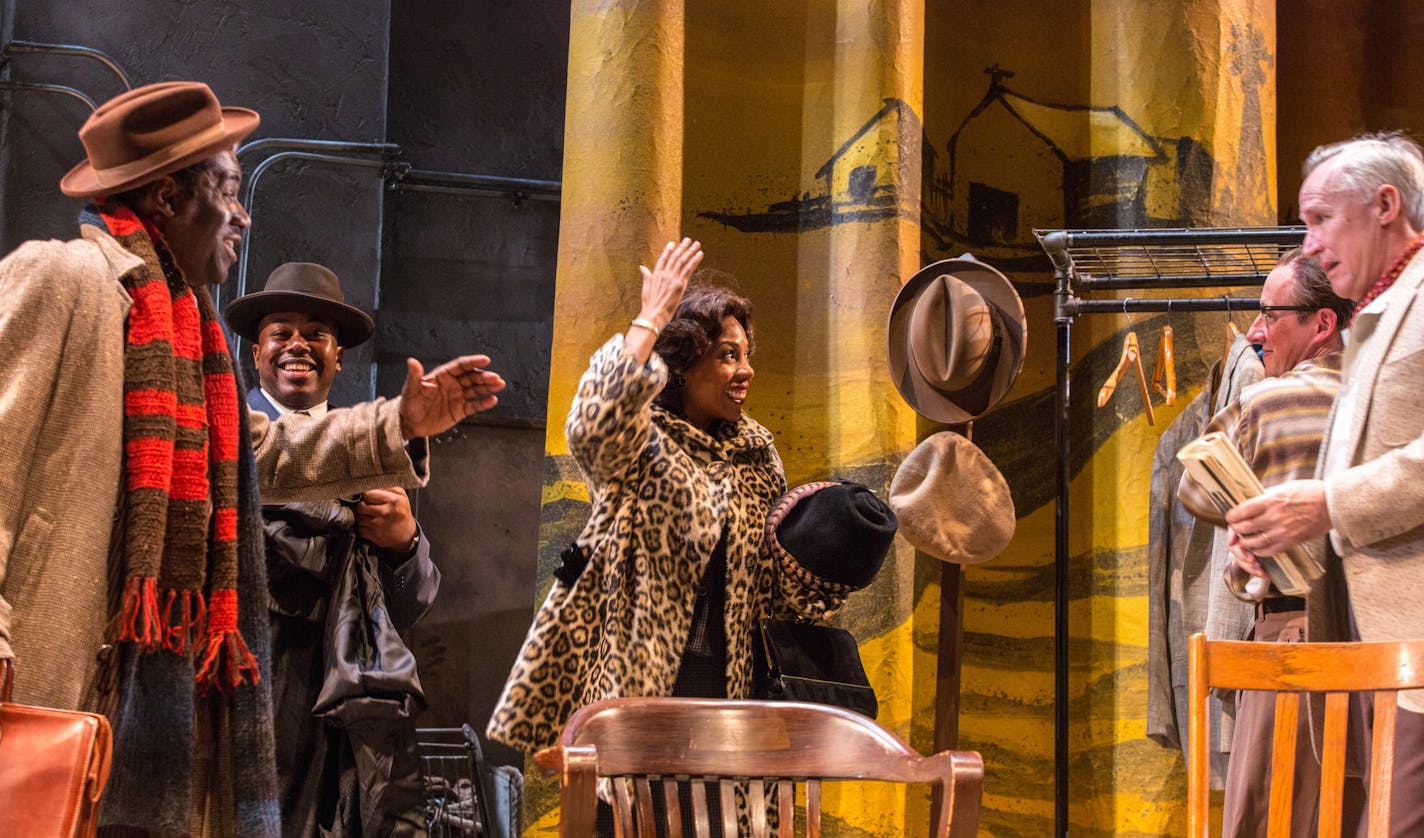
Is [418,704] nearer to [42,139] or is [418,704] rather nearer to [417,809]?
[417,809]

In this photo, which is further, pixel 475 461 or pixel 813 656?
pixel 475 461

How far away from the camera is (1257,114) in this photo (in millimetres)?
5172

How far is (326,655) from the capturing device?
11.0ft

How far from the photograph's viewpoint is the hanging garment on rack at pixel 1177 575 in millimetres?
4246

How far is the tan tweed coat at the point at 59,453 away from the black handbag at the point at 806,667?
144cm

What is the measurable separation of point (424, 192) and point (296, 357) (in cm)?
200

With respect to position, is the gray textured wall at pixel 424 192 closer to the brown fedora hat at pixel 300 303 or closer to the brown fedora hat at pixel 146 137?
the brown fedora hat at pixel 300 303

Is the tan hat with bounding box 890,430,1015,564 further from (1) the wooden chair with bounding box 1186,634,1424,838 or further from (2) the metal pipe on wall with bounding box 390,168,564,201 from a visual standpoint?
(2) the metal pipe on wall with bounding box 390,168,564,201

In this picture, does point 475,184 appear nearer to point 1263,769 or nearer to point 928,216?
point 928,216

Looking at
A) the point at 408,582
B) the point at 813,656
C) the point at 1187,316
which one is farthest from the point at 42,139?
the point at 1187,316

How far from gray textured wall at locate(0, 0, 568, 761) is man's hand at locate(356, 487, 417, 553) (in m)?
1.91

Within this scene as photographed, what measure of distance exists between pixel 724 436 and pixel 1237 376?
161 cm

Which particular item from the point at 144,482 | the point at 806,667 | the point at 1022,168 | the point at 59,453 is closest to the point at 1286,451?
the point at 806,667

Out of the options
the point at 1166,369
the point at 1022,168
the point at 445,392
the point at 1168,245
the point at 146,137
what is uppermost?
the point at 1022,168
